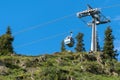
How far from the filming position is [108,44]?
3531 inches

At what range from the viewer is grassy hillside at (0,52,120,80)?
184 ft

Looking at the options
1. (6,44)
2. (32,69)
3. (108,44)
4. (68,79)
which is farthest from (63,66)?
(108,44)

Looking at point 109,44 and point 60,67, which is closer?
point 60,67

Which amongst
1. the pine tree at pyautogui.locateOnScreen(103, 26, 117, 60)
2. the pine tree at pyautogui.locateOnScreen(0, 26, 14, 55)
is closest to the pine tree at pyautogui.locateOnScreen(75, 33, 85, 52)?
the pine tree at pyautogui.locateOnScreen(103, 26, 117, 60)

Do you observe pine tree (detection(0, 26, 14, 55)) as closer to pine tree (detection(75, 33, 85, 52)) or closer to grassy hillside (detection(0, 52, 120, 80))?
grassy hillside (detection(0, 52, 120, 80))

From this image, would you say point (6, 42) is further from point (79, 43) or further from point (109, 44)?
point (79, 43)

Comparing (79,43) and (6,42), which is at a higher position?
(79,43)

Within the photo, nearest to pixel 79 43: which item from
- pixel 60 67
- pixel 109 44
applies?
pixel 109 44

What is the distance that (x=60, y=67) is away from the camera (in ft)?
206

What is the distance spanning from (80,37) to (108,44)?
1034cm

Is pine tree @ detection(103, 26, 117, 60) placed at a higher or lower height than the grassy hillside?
higher

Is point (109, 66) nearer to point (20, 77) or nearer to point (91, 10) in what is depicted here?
point (20, 77)

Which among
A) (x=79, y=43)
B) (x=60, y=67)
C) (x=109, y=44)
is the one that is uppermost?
(x=79, y=43)

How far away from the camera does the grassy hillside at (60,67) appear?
56000 millimetres
